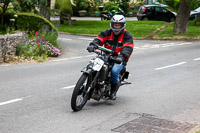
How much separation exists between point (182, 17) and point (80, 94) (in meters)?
18.3

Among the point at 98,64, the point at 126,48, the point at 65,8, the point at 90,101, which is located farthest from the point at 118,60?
the point at 65,8

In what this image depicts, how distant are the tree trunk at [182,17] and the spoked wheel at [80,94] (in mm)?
17933

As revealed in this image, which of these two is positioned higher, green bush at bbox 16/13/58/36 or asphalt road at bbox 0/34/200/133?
green bush at bbox 16/13/58/36

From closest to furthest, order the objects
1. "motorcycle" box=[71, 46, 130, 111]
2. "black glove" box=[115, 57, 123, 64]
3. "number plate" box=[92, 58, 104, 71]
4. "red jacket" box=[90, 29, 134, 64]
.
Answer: "motorcycle" box=[71, 46, 130, 111] < "number plate" box=[92, 58, 104, 71] < "black glove" box=[115, 57, 123, 64] < "red jacket" box=[90, 29, 134, 64]

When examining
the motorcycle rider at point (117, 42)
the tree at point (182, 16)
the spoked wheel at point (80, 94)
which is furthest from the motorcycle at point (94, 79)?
the tree at point (182, 16)

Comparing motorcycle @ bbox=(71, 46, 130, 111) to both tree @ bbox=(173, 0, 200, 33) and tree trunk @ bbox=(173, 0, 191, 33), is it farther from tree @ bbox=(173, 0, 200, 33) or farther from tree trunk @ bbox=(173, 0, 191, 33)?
tree trunk @ bbox=(173, 0, 191, 33)

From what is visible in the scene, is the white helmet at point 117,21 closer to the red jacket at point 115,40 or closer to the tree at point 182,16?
the red jacket at point 115,40

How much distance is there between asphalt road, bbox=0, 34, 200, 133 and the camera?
643cm

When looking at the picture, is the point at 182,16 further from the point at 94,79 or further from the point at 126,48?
the point at 94,79

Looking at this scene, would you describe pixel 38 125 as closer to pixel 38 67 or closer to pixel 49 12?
pixel 38 67

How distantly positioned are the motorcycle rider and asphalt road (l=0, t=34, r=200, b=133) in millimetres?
621

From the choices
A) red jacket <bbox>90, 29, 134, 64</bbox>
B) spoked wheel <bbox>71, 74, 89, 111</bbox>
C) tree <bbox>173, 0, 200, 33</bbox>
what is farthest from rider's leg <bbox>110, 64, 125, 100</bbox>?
tree <bbox>173, 0, 200, 33</bbox>

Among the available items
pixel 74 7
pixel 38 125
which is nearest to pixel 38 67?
pixel 38 125

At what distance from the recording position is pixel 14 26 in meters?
16.8
